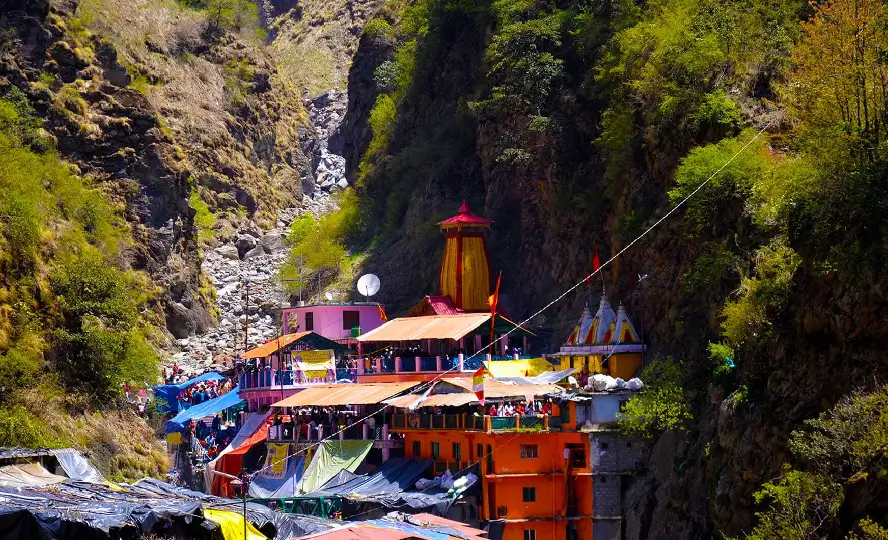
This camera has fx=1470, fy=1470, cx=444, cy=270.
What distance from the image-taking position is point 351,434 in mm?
55719

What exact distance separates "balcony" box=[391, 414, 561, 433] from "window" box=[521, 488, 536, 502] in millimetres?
2031

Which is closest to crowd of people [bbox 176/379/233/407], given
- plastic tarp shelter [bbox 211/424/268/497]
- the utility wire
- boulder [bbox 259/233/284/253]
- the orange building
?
plastic tarp shelter [bbox 211/424/268/497]

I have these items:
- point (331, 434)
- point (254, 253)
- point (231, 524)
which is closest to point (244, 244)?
point (254, 253)

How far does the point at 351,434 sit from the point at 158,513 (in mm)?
19551

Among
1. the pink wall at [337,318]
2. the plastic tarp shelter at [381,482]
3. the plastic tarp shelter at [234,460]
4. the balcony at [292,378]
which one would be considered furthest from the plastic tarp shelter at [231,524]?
the pink wall at [337,318]

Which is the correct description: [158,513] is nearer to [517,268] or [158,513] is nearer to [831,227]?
[831,227]

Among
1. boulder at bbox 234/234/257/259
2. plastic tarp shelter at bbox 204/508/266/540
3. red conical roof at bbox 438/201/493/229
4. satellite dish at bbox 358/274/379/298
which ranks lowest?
plastic tarp shelter at bbox 204/508/266/540

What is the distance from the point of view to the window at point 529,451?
4950cm

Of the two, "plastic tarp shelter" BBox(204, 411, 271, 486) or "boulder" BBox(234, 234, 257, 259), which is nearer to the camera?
"plastic tarp shelter" BBox(204, 411, 271, 486)

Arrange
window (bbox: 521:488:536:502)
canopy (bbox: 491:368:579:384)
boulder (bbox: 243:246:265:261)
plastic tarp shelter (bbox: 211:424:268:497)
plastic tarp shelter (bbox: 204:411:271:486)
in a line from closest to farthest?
window (bbox: 521:488:536:502)
canopy (bbox: 491:368:579:384)
plastic tarp shelter (bbox: 211:424:268:497)
plastic tarp shelter (bbox: 204:411:271:486)
boulder (bbox: 243:246:265:261)

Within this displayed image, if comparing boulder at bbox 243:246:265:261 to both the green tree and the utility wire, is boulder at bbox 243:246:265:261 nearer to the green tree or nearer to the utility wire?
the green tree

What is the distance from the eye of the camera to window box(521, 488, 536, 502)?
1937 inches

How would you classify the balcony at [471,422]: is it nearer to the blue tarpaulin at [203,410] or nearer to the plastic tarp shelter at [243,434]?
the plastic tarp shelter at [243,434]

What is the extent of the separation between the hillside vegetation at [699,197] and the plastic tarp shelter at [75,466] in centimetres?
1739
